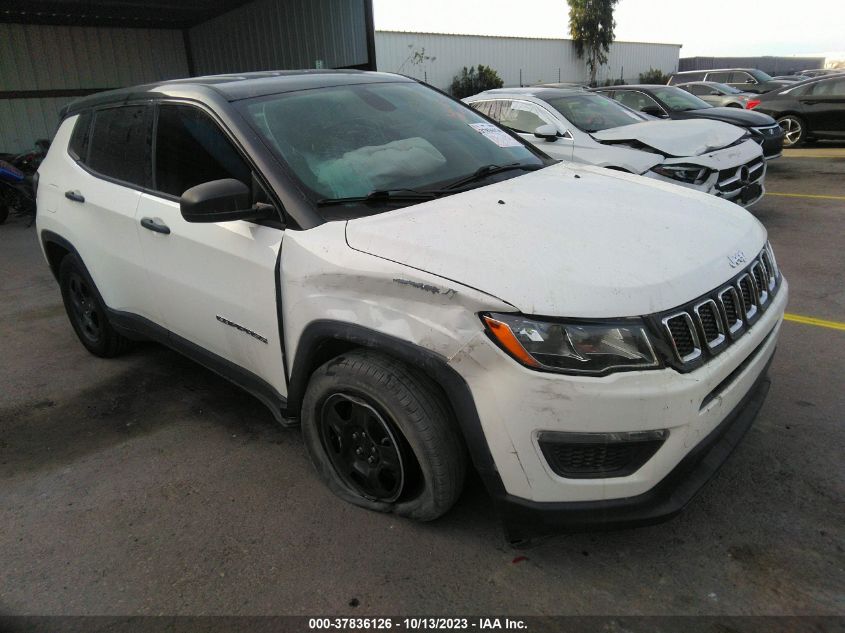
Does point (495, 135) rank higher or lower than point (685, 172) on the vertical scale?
higher

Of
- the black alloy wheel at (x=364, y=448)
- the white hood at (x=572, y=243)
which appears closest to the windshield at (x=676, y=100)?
the white hood at (x=572, y=243)

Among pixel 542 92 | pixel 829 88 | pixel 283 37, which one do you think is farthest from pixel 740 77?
pixel 542 92

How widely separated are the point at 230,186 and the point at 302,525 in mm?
1419

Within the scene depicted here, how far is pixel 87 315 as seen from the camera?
427 cm

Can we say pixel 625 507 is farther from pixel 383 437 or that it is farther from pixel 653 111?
pixel 653 111

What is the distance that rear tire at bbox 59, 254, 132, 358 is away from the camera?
4.12m

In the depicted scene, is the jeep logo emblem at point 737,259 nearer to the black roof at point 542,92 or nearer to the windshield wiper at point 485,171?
the windshield wiper at point 485,171

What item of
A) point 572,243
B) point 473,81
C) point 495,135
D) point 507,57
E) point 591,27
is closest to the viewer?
point 572,243

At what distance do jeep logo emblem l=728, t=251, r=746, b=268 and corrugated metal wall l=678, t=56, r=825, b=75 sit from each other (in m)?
45.8

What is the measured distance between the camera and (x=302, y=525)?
2584 millimetres

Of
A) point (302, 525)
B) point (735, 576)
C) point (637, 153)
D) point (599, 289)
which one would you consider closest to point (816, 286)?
point (637, 153)

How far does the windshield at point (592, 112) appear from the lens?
713 centimetres

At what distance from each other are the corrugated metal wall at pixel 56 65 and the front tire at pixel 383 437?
48.6 feet

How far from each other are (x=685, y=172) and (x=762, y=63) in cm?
4825
